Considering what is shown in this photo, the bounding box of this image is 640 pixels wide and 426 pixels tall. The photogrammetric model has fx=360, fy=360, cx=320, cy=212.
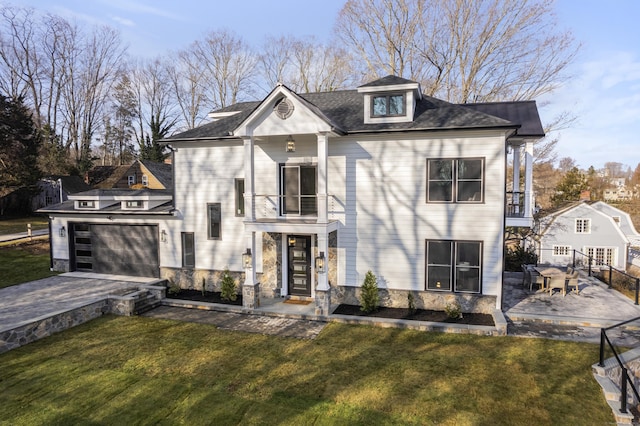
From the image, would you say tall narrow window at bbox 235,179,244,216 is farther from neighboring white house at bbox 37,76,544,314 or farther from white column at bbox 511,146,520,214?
white column at bbox 511,146,520,214

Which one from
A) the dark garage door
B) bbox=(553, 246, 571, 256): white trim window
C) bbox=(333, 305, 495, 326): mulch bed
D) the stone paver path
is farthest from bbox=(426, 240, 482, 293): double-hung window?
bbox=(553, 246, 571, 256): white trim window

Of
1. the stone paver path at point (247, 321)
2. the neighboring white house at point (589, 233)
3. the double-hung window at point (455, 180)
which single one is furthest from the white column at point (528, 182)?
the neighboring white house at point (589, 233)

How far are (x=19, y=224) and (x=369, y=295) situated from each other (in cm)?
A: 2957

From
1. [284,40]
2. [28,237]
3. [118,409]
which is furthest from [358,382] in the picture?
[284,40]

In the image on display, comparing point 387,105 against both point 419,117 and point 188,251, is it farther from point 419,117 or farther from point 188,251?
point 188,251

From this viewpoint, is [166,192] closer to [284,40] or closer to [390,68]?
[390,68]

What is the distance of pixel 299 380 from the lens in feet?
23.5

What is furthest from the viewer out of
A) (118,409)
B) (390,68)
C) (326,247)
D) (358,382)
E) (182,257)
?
(390,68)

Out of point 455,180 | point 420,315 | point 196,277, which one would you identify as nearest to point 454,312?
point 420,315

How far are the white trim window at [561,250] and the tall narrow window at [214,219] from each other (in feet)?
93.7

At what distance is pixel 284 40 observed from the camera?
3288 centimetres

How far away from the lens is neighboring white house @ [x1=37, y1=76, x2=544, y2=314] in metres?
10.7

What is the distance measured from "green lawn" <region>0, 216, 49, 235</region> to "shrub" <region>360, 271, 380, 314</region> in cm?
2540

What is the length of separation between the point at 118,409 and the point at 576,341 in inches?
395
